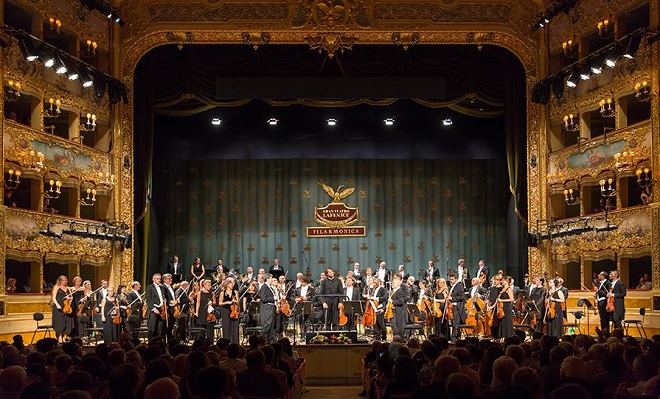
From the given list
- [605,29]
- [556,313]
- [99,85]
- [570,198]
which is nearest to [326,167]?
[570,198]

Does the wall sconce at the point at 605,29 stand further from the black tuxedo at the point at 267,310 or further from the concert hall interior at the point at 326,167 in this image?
the black tuxedo at the point at 267,310

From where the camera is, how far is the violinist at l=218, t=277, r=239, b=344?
65.4 feet

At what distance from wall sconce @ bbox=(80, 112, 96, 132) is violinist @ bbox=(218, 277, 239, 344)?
589 centimetres

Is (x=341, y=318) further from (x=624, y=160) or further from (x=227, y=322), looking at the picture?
(x=624, y=160)

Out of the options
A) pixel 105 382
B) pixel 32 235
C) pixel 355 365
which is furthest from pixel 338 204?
pixel 105 382

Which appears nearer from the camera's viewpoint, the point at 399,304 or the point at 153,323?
the point at 153,323

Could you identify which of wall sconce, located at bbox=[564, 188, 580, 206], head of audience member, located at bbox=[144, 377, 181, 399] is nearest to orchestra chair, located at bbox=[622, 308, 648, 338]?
wall sconce, located at bbox=[564, 188, 580, 206]

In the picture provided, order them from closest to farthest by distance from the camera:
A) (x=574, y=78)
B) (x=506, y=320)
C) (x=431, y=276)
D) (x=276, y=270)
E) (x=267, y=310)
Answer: (x=267, y=310)
(x=506, y=320)
(x=574, y=78)
(x=431, y=276)
(x=276, y=270)

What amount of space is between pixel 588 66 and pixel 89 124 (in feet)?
40.3

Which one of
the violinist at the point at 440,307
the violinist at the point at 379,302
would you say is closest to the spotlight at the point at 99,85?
the violinist at the point at 379,302

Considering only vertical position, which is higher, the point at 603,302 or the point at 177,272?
the point at 177,272

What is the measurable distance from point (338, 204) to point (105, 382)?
21526mm

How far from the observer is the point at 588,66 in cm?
2170

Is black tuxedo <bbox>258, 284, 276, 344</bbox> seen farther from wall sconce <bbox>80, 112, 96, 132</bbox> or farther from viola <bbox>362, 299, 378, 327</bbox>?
wall sconce <bbox>80, 112, 96, 132</bbox>
